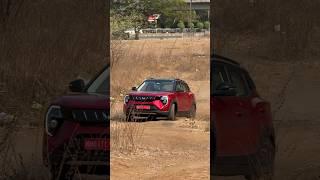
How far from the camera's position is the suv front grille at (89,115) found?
13.9 ft

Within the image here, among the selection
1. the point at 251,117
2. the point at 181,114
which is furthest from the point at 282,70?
the point at 181,114

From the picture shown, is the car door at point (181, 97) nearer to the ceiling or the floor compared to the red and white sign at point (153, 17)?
nearer to the floor

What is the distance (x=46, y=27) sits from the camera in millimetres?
4844

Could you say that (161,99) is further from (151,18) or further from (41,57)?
(151,18)

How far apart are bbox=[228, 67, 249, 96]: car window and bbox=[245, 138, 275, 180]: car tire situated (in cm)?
44

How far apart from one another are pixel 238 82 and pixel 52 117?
1.53 meters

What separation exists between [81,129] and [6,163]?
75 centimetres

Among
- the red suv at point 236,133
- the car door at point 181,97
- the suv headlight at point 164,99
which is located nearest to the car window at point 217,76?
the red suv at point 236,133

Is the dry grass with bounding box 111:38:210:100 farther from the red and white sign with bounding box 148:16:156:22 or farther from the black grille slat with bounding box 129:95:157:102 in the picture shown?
the black grille slat with bounding box 129:95:157:102

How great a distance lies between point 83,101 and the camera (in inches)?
169

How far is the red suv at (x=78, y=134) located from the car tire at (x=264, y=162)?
114 cm

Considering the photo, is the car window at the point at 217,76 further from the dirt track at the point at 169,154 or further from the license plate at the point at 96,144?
the dirt track at the point at 169,154

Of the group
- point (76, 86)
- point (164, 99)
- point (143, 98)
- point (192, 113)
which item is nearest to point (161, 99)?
point (164, 99)

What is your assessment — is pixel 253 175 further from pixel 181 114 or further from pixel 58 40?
pixel 181 114
